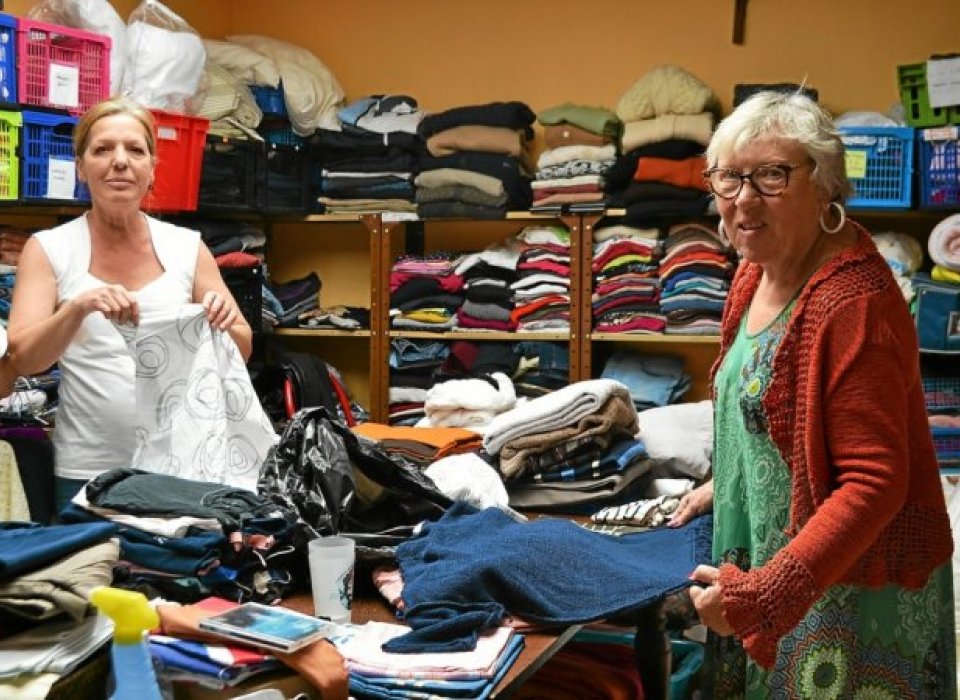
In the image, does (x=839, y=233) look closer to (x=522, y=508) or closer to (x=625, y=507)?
(x=625, y=507)

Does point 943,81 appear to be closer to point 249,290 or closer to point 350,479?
point 249,290

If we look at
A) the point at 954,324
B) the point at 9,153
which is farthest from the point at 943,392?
the point at 9,153

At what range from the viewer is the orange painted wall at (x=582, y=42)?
4.83m

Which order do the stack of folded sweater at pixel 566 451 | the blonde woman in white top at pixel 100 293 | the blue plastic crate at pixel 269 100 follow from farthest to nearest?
the blue plastic crate at pixel 269 100, the stack of folded sweater at pixel 566 451, the blonde woman in white top at pixel 100 293

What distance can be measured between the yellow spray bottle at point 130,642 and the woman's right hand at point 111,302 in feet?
3.36

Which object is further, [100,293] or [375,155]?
[375,155]

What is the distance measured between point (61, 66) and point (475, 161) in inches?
71.9

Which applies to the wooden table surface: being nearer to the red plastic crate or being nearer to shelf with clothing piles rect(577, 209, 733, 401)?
the red plastic crate

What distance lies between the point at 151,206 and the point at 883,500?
3077 millimetres


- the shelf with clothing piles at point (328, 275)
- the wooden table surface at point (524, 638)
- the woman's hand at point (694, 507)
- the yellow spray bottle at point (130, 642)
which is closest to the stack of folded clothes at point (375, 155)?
the shelf with clothing piles at point (328, 275)

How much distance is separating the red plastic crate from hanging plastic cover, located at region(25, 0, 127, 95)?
8.0 inches

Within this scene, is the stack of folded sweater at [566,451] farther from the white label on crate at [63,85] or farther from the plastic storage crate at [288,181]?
the plastic storage crate at [288,181]

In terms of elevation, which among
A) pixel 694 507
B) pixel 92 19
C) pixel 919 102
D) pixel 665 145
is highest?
pixel 92 19

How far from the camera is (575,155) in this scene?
15.7 feet
